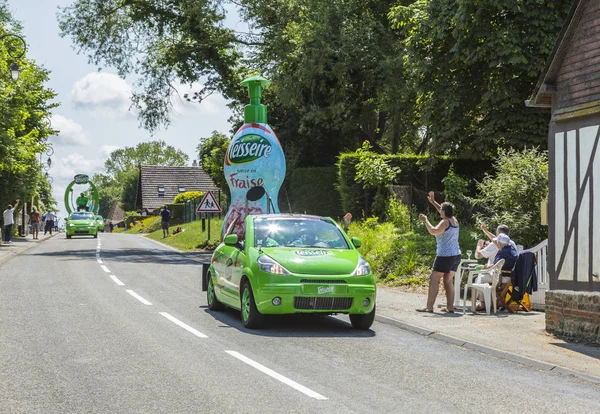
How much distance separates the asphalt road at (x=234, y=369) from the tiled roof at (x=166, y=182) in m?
81.1

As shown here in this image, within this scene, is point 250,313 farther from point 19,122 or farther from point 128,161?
point 128,161

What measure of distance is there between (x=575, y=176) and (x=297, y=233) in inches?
162

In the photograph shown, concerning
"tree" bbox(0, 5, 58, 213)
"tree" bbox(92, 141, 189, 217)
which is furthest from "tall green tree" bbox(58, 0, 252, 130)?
"tree" bbox(92, 141, 189, 217)

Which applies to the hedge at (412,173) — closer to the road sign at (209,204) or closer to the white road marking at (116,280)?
the road sign at (209,204)

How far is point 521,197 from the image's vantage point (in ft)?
62.8

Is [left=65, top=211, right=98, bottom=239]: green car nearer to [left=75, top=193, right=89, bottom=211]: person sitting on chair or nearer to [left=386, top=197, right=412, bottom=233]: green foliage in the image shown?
[left=386, top=197, right=412, bottom=233]: green foliage

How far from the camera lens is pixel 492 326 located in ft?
41.9

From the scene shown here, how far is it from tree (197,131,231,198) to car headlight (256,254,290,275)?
105ft

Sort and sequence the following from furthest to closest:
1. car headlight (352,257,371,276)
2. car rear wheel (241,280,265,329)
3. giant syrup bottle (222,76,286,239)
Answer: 1. giant syrup bottle (222,76,286,239)
2. car headlight (352,257,371,276)
3. car rear wheel (241,280,265,329)

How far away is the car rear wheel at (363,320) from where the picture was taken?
40.4 feet

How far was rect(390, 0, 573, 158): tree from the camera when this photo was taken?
23.1 m

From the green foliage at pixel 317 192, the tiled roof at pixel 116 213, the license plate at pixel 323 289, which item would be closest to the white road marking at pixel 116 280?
the license plate at pixel 323 289

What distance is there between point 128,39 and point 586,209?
28585 millimetres

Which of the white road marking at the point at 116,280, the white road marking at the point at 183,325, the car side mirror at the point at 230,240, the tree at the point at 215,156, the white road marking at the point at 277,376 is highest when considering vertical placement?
the tree at the point at 215,156
